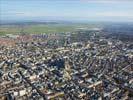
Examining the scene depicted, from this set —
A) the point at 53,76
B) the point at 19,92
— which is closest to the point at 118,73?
the point at 53,76

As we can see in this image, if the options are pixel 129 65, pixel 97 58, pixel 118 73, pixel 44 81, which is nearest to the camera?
pixel 44 81

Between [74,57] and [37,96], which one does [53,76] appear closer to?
[37,96]

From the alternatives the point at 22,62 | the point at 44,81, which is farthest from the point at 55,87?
the point at 22,62

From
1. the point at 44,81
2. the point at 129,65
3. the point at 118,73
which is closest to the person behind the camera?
the point at 44,81

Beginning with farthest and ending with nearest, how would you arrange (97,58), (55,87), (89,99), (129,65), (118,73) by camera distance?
(97,58)
(129,65)
(118,73)
(55,87)
(89,99)

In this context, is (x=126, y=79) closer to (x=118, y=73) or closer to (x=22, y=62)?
(x=118, y=73)

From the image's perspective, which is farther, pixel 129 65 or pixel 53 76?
pixel 129 65

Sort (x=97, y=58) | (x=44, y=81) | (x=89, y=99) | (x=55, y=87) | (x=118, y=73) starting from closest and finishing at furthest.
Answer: (x=89, y=99)
(x=55, y=87)
(x=44, y=81)
(x=118, y=73)
(x=97, y=58)

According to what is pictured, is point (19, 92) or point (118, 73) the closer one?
point (19, 92)

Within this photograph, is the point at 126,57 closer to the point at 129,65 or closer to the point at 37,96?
the point at 129,65

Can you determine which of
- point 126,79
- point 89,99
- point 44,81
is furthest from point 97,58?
point 89,99
